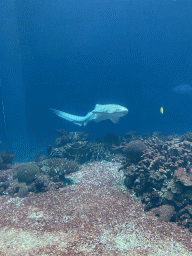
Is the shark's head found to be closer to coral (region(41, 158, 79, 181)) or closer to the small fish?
coral (region(41, 158, 79, 181))

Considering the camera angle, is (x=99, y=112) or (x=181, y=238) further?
(x=99, y=112)

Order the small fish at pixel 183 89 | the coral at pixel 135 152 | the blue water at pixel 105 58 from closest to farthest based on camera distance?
the coral at pixel 135 152 → the blue water at pixel 105 58 → the small fish at pixel 183 89

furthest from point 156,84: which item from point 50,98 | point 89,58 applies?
point 50,98

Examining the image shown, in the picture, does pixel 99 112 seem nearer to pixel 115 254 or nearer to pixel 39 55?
pixel 115 254

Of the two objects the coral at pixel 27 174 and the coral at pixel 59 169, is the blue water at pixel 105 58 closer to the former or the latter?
the coral at pixel 59 169

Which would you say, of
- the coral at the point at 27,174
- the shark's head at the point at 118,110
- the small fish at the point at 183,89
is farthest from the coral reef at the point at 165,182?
the small fish at the point at 183,89

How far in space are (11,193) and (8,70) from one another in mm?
18158

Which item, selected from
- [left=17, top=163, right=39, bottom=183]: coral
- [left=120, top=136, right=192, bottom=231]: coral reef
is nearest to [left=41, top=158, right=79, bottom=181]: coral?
[left=17, top=163, right=39, bottom=183]: coral

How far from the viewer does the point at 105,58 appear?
19.5 m

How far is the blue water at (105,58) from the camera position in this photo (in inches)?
727

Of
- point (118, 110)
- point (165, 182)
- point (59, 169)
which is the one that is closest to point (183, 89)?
point (118, 110)

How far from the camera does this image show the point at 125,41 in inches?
762

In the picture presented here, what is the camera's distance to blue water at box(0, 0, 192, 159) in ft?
60.5

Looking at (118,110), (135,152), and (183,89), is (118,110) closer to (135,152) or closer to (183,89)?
(135,152)
